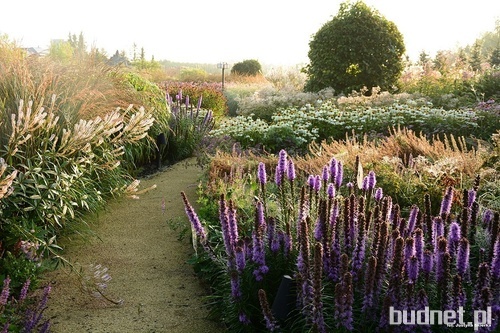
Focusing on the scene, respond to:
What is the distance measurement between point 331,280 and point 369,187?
70cm

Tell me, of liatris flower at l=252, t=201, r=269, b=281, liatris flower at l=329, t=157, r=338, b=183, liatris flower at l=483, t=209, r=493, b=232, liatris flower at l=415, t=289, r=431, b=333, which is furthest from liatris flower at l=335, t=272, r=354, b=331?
liatris flower at l=483, t=209, r=493, b=232

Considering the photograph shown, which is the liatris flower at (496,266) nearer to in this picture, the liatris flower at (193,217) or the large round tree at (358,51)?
the liatris flower at (193,217)

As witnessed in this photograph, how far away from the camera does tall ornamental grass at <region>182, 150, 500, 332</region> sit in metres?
2.16

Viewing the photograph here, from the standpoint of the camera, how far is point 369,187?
3.01 metres

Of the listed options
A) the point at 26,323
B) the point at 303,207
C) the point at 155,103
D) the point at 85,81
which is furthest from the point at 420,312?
the point at 155,103

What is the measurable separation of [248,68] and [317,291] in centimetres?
2626

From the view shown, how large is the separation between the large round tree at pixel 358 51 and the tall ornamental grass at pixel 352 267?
10.5 metres

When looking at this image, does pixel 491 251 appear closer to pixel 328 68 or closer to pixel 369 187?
pixel 369 187

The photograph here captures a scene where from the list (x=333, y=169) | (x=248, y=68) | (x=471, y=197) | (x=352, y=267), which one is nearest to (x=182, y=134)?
(x=333, y=169)

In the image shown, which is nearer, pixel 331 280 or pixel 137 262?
pixel 331 280

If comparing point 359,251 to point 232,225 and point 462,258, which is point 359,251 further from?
point 232,225

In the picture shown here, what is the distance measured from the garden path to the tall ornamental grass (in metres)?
0.31

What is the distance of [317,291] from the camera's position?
2.16 metres

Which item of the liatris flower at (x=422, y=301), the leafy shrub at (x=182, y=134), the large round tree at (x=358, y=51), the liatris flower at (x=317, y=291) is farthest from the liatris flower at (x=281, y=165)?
the large round tree at (x=358, y=51)
